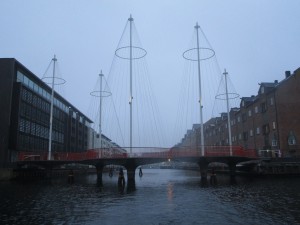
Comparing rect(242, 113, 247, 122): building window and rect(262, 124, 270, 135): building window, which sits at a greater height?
rect(242, 113, 247, 122): building window

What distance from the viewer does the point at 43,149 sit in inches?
3410

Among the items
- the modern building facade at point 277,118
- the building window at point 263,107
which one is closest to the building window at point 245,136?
the modern building facade at point 277,118

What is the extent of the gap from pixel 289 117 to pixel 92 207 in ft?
189

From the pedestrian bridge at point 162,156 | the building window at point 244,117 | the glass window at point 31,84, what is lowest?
the pedestrian bridge at point 162,156

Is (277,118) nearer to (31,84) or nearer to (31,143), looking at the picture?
(31,143)

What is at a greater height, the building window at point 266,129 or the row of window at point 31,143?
the building window at point 266,129

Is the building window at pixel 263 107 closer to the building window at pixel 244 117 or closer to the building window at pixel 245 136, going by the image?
the building window at pixel 244 117

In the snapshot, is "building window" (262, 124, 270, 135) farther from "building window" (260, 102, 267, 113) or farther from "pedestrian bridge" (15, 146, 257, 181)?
"pedestrian bridge" (15, 146, 257, 181)

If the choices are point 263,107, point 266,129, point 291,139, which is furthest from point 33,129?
point 291,139

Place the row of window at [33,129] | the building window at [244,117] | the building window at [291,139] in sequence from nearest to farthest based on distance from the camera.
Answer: the building window at [291,139] → the row of window at [33,129] → the building window at [244,117]

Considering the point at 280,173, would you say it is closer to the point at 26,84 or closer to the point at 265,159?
the point at 265,159

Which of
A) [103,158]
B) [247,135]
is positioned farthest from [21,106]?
[247,135]

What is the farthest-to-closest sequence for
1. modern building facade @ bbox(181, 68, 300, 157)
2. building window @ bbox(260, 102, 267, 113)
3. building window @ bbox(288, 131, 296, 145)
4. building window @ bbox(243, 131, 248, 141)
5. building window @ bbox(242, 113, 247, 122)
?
building window @ bbox(242, 113, 247, 122)
building window @ bbox(243, 131, 248, 141)
building window @ bbox(260, 102, 267, 113)
modern building facade @ bbox(181, 68, 300, 157)
building window @ bbox(288, 131, 296, 145)

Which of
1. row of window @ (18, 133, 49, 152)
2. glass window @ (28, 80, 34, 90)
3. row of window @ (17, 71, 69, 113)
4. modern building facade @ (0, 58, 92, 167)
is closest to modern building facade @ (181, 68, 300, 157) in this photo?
row of window @ (18, 133, 49, 152)
